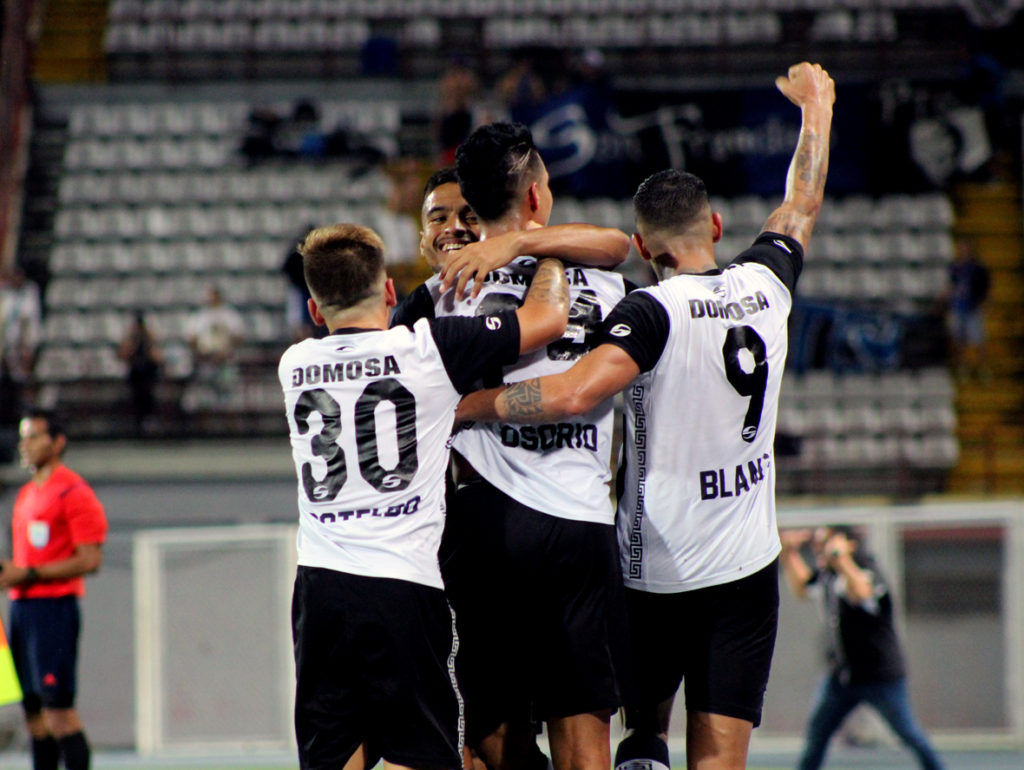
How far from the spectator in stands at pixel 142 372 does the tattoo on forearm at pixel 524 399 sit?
32.8 feet

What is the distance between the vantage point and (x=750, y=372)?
4020 mm

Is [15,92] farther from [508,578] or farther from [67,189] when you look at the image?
[508,578]

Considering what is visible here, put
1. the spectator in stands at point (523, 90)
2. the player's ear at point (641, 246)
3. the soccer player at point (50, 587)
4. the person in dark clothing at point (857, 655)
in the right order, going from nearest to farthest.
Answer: the player's ear at point (641, 246) → the soccer player at point (50, 587) → the person in dark clothing at point (857, 655) → the spectator in stands at point (523, 90)

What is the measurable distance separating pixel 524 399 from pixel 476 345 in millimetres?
218

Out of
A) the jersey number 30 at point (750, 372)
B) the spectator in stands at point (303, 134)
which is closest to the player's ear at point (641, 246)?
the jersey number 30 at point (750, 372)

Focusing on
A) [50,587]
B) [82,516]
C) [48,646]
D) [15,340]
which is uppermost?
[15,340]

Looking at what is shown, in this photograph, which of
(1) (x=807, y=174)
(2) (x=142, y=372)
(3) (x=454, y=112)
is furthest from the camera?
(3) (x=454, y=112)

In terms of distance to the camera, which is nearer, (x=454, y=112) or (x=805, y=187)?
(x=805, y=187)

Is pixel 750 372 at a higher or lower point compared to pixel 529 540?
higher

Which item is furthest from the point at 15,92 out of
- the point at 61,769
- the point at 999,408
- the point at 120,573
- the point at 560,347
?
the point at 560,347

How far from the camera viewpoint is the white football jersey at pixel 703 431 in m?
3.96

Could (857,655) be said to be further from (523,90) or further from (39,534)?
(523,90)

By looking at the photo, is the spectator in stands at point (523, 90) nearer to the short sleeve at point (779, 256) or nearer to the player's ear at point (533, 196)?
the short sleeve at point (779, 256)

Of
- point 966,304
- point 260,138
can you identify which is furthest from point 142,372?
point 966,304
